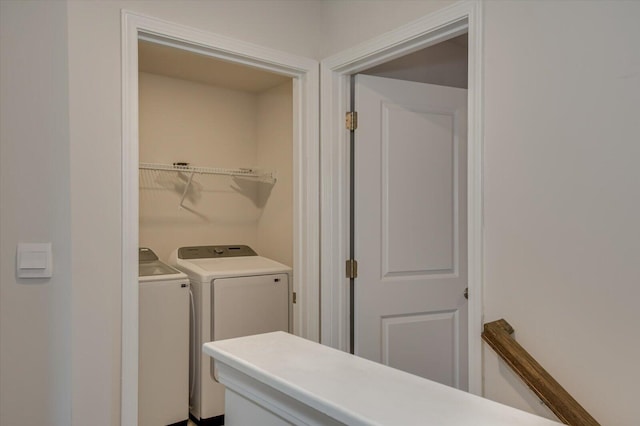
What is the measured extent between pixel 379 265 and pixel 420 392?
5.64 feet

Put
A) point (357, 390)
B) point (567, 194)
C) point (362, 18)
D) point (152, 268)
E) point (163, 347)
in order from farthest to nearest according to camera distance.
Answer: point (152, 268), point (163, 347), point (362, 18), point (567, 194), point (357, 390)

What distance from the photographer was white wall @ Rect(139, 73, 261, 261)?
3.34 metres

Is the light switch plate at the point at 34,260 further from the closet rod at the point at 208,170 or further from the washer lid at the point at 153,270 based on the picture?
the closet rod at the point at 208,170

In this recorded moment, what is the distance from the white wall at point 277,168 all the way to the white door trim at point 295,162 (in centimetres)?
101

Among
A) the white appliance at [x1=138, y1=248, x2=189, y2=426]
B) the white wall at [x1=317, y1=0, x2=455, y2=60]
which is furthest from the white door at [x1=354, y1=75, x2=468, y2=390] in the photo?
the white appliance at [x1=138, y1=248, x2=189, y2=426]

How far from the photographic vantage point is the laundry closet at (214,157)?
3324mm

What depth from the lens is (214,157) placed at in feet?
11.9

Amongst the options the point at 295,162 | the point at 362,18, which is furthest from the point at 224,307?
the point at 362,18

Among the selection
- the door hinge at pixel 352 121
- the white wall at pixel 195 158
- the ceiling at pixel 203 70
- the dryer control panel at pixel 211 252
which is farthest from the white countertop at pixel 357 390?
the white wall at pixel 195 158

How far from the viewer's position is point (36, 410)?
5.78 ft

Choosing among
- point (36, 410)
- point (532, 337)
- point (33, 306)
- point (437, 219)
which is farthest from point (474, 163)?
point (36, 410)

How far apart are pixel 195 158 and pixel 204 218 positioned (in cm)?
45

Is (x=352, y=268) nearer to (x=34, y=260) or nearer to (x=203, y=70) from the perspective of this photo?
(x=34, y=260)

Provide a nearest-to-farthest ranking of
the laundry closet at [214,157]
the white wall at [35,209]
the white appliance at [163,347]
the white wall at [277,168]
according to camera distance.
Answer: the white wall at [35,209], the white appliance at [163,347], the laundry closet at [214,157], the white wall at [277,168]
